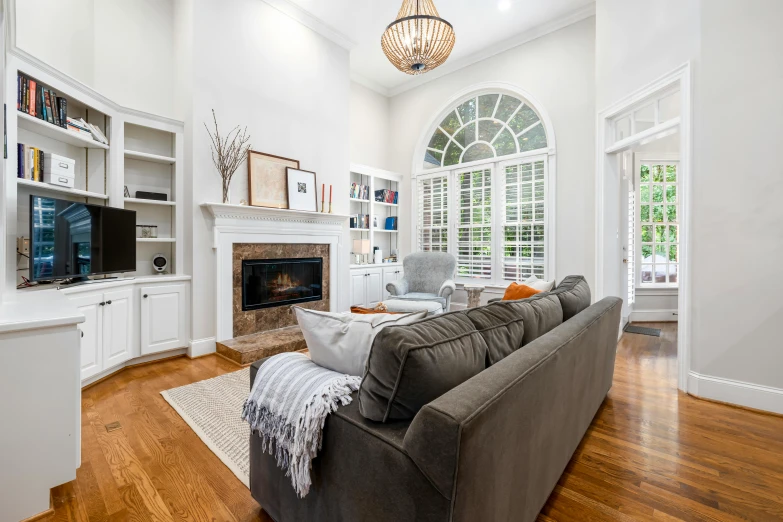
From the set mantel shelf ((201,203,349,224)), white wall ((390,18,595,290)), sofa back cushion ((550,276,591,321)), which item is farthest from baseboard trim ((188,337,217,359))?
white wall ((390,18,595,290))

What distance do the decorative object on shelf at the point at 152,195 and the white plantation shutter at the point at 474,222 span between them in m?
3.94

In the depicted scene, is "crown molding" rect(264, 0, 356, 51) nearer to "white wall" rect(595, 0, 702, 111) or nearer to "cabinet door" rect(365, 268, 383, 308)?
"white wall" rect(595, 0, 702, 111)

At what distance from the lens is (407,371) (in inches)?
38.1

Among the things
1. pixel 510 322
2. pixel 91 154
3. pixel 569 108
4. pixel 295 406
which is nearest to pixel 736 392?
pixel 510 322

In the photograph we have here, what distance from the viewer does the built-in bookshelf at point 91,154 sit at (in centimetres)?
243

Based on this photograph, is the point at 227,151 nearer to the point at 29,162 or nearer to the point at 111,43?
the point at 111,43

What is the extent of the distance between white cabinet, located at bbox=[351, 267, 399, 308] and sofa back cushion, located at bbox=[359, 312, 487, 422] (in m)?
4.29

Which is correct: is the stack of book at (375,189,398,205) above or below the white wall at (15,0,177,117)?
below

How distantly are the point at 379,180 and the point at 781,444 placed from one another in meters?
5.46

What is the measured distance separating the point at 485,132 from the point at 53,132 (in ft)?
16.0

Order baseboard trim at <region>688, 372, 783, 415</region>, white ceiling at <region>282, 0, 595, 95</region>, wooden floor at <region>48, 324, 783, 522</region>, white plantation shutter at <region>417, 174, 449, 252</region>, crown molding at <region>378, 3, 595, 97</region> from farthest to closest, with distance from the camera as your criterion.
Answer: white plantation shutter at <region>417, 174, 449, 252</region> < crown molding at <region>378, 3, 595, 97</region> < white ceiling at <region>282, 0, 595, 95</region> < baseboard trim at <region>688, 372, 783, 415</region> < wooden floor at <region>48, 324, 783, 522</region>

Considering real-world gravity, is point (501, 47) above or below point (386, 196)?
above

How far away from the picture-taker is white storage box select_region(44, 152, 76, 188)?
2.59 meters

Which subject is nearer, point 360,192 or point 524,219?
point 524,219
